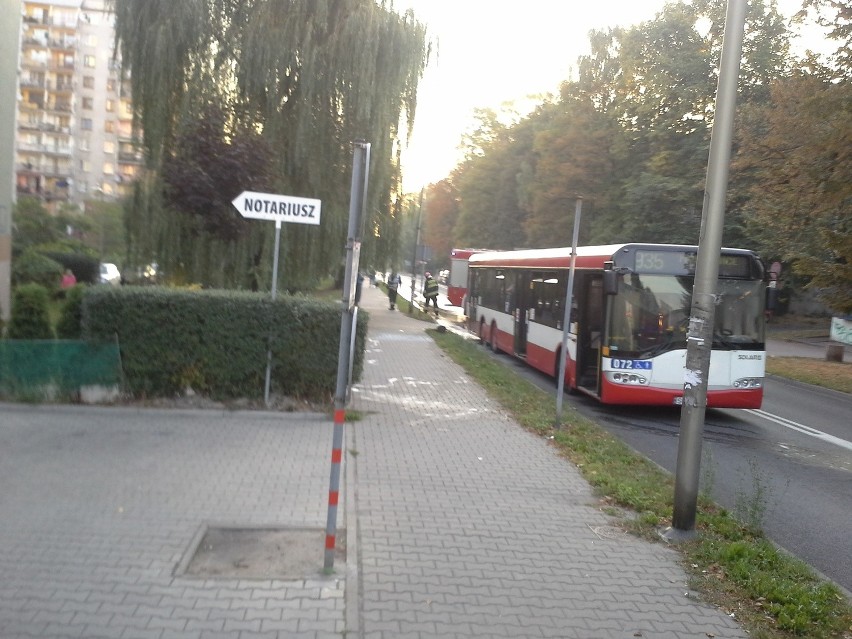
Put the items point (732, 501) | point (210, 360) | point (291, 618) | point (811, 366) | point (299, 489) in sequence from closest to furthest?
1. point (291, 618)
2. point (299, 489)
3. point (732, 501)
4. point (210, 360)
5. point (811, 366)

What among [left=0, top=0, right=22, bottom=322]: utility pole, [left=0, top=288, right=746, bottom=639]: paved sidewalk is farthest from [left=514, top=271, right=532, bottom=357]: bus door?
[left=0, top=0, right=22, bottom=322]: utility pole

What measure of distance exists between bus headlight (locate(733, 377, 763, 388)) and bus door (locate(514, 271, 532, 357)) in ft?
21.1

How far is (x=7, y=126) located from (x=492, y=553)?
53.2 feet

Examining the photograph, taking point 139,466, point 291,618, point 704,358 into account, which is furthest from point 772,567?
point 139,466

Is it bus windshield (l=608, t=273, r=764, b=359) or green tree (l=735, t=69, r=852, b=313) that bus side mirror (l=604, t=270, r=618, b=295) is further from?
green tree (l=735, t=69, r=852, b=313)

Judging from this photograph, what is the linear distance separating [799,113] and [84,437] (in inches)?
661

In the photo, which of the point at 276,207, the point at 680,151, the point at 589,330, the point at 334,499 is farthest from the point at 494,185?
the point at 334,499

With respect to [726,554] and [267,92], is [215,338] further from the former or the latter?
[267,92]

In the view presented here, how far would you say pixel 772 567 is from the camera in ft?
18.9

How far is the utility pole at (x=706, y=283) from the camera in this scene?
624cm

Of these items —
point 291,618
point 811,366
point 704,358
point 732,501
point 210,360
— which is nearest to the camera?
point 291,618

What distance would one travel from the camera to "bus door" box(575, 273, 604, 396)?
523 inches

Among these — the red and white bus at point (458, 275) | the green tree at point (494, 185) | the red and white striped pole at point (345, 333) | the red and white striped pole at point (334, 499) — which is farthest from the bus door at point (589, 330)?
the green tree at point (494, 185)

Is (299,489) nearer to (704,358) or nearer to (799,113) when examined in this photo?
(704,358)
